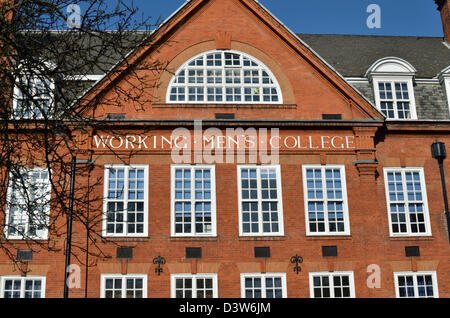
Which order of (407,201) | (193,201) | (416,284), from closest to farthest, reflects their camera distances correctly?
(416,284), (193,201), (407,201)

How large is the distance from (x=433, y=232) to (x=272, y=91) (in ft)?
27.1

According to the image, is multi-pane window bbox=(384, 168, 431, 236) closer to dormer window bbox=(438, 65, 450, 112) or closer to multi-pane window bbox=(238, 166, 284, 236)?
dormer window bbox=(438, 65, 450, 112)

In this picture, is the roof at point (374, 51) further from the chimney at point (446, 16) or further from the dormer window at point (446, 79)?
the dormer window at point (446, 79)

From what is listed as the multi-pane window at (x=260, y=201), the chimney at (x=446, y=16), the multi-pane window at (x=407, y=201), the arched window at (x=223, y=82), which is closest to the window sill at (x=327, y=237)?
the multi-pane window at (x=260, y=201)

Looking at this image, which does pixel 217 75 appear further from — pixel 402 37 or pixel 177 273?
pixel 402 37

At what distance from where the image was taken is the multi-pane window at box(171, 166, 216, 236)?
19844mm

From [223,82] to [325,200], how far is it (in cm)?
614

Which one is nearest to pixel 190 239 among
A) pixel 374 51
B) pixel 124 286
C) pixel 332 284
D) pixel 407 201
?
pixel 124 286

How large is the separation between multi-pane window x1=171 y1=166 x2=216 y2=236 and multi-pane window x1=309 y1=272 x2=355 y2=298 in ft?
13.6

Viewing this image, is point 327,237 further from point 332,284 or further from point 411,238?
point 411,238

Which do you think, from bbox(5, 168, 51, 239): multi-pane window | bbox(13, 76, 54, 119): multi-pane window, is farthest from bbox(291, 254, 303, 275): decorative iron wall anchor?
bbox(13, 76, 54, 119): multi-pane window

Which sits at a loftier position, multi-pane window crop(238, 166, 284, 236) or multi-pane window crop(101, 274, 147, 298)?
multi-pane window crop(238, 166, 284, 236)

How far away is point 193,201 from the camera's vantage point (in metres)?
20.0

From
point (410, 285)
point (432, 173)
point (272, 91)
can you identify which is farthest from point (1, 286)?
point (432, 173)
